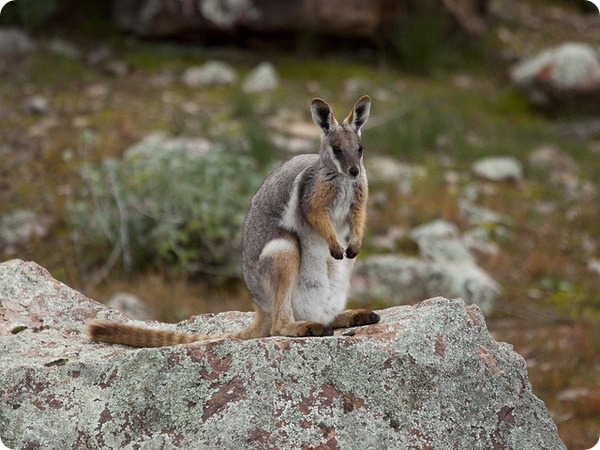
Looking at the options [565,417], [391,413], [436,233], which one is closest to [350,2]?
[436,233]

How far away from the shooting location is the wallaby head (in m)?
5.82

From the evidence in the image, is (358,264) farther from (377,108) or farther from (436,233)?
(377,108)

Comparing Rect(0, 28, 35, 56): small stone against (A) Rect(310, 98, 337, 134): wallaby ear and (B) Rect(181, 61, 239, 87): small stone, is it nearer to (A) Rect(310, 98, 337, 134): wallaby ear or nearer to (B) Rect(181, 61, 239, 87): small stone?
(B) Rect(181, 61, 239, 87): small stone

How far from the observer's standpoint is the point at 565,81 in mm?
17578

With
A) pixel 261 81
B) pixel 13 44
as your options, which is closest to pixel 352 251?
pixel 261 81

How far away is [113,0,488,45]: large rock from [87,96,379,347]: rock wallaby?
11241mm

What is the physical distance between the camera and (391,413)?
5121 millimetres

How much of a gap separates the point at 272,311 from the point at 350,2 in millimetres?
12220

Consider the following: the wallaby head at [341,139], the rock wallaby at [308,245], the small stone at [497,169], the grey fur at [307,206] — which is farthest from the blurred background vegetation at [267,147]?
the wallaby head at [341,139]

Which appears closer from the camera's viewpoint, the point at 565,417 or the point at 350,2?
the point at 565,417

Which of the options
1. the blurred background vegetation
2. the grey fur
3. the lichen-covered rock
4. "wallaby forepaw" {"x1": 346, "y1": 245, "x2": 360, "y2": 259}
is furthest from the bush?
the lichen-covered rock

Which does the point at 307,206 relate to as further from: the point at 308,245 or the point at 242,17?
the point at 242,17

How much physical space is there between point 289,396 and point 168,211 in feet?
22.7

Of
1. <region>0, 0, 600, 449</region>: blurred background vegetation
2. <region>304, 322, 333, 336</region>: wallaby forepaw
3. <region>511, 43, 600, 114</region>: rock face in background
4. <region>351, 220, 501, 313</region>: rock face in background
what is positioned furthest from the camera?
<region>511, 43, 600, 114</region>: rock face in background
